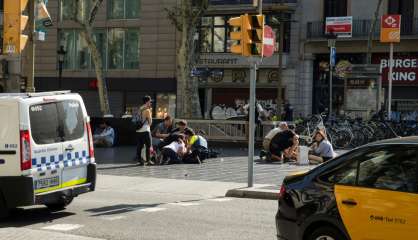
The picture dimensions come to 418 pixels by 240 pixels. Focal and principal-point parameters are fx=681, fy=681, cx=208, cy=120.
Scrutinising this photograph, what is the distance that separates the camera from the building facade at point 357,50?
3631cm

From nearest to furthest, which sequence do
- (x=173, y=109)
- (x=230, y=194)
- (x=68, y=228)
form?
(x=68, y=228), (x=230, y=194), (x=173, y=109)

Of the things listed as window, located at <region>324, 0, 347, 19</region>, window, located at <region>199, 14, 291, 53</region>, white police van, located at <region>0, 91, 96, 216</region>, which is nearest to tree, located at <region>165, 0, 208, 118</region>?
window, located at <region>199, 14, 291, 53</region>

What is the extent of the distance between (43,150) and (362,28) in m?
30.2

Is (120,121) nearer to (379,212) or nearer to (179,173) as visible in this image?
(179,173)

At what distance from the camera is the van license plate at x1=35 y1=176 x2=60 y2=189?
980cm

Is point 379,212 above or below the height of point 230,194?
above

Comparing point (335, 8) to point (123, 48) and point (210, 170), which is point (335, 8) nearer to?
point (123, 48)

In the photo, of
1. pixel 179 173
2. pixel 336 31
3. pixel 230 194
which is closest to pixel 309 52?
pixel 336 31

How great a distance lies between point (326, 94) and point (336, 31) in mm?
4055

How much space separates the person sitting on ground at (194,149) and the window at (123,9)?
2490 cm

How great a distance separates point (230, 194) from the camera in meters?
13.0

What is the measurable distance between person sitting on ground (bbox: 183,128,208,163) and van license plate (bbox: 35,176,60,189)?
8.69 metres

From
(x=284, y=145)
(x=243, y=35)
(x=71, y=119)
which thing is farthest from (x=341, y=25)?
(x=71, y=119)

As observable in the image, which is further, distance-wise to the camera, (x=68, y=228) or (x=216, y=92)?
(x=216, y=92)
